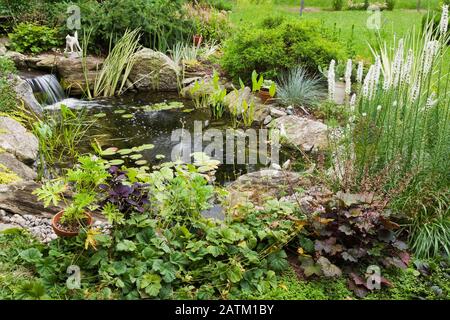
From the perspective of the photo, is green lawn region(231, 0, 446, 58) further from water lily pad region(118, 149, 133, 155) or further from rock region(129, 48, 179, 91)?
water lily pad region(118, 149, 133, 155)

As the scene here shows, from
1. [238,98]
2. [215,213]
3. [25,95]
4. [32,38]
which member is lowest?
[215,213]

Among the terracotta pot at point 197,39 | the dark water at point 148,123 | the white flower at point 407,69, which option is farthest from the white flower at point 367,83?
the terracotta pot at point 197,39

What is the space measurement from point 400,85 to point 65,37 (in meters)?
6.57

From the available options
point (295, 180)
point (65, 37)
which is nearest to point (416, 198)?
point (295, 180)

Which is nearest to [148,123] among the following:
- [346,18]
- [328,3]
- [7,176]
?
[7,176]

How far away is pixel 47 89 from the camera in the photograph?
7102 millimetres

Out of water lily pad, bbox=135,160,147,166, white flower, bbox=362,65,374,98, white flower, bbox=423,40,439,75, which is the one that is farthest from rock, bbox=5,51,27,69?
white flower, bbox=423,40,439,75

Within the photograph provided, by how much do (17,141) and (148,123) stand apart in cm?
207

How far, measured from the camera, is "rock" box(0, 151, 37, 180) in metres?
4.04

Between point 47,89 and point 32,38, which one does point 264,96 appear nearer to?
point 47,89

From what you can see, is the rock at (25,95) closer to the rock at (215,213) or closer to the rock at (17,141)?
the rock at (17,141)

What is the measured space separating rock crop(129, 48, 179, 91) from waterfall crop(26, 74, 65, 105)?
1.19 meters

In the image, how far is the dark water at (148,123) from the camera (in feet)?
17.3
